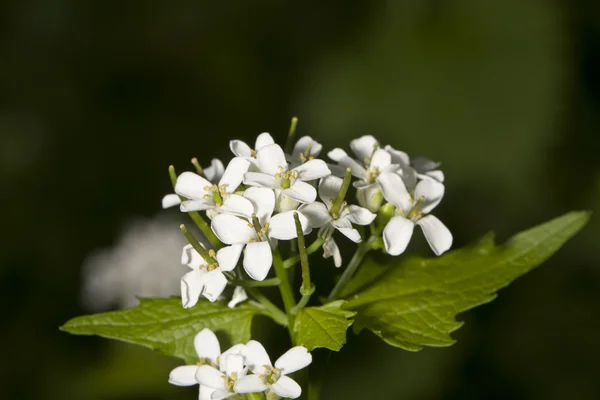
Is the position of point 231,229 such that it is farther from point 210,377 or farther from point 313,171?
point 210,377

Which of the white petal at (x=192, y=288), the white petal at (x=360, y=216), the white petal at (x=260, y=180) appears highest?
the white petal at (x=260, y=180)

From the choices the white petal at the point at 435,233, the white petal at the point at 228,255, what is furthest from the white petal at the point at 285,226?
the white petal at the point at 435,233

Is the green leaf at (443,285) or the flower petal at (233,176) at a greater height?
the flower petal at (233,176)

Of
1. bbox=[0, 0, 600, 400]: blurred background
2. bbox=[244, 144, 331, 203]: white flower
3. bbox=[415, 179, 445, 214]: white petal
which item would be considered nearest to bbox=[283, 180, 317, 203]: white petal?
bbox=[244, 144, 331, 203]: white flower

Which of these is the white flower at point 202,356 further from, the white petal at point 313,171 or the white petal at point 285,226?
the white petal at point 313,171

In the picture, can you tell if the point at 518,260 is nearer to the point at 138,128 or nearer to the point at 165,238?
the point at 165,238

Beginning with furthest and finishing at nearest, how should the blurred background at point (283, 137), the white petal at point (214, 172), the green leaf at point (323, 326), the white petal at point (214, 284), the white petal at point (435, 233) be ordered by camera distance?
the blurred background at point (283, 137) < the white petal at point (214, 172) < the white petal at point (435, 233) < the white petal at point (214, 284) < the green leaf at point (323, 326)

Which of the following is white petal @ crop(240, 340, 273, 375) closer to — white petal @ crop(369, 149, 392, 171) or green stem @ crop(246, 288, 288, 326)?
green stem @ crop(246, 288, 288, 326)
